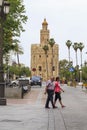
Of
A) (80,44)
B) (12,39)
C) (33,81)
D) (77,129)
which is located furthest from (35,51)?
(77,129)

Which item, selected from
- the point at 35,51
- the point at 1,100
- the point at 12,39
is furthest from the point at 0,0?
the point at 35,51

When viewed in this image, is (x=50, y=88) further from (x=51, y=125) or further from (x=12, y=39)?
(x=12, y=39)

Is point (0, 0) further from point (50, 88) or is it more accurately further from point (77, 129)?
point (77, 129)

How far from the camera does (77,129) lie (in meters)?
15.6

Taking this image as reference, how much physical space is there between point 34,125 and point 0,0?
12.3 m

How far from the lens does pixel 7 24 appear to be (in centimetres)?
4766

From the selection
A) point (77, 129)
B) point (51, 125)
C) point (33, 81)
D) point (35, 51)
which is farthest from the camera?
point (35, 51)

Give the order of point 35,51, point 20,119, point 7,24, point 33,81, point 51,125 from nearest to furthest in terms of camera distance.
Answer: point 51,125
point 20,119
point 7,24
point 33,81
point 35,51

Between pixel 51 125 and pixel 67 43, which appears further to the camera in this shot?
pixel 67 43

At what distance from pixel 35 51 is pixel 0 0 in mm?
167759

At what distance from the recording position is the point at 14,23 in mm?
47938

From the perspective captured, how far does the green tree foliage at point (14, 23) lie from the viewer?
47.8 metres

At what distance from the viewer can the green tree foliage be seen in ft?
157

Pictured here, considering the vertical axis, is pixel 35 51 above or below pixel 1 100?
above
